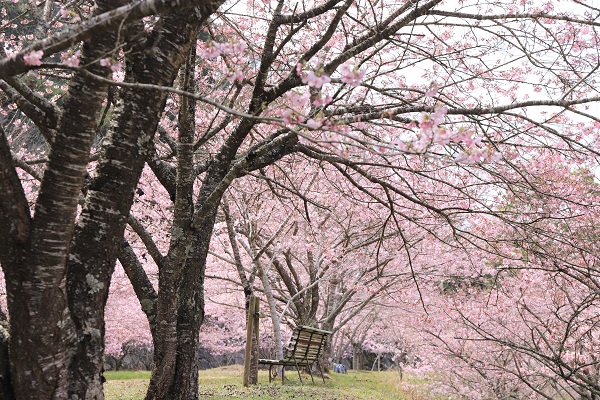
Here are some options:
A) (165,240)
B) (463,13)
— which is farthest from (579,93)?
(165,240)

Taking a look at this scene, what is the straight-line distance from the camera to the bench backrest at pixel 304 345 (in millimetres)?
9938

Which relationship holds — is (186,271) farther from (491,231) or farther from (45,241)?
(491,231)

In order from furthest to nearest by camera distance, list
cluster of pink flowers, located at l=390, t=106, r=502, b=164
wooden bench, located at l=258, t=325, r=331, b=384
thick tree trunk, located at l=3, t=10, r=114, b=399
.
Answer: wooden bench, located at l=258, t=325, r=331, b=384, thick tree trunk, located at l=3, t=10, r=114, b=399, cluster of pink flowers, located at l=390, t=106, r=502, b=164

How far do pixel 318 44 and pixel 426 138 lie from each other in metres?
2.19

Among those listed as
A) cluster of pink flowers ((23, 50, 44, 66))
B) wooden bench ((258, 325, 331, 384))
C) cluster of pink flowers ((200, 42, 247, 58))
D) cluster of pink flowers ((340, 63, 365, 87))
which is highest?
cluster of pink flowers ((200, 42, 247, 58))

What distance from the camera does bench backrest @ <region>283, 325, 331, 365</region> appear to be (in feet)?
32.6

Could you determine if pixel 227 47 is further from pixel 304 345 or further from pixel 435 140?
pixel 304 345

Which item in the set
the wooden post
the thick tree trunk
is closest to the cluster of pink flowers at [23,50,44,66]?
the thick tree trunk

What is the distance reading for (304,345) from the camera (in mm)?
10383

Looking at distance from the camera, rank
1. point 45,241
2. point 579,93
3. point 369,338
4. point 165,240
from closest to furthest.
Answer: point 45,241
point 579,93
point 165,240
point 369,338

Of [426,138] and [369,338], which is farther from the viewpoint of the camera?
[369,338]

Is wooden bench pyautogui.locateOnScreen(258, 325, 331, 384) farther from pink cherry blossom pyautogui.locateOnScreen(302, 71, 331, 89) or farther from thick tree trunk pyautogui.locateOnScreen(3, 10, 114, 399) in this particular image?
pink cherry blossom pyautogui.locateOnScreen(302, 71, 331, 89)

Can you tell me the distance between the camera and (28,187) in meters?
14.6

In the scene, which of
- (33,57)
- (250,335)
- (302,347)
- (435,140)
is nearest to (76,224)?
(33,57)
